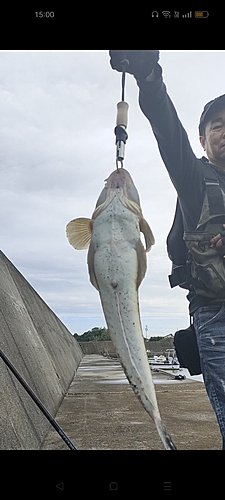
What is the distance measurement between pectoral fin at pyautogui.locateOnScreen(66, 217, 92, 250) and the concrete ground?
637mm

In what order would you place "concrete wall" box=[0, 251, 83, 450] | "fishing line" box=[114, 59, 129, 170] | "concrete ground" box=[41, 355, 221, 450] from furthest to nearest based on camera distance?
"concrete ground" box=[41, 355, 221, 450] → "concrete wall" box=[0, 251, 83, 450] → "fishing line" box=[114, 59, 129, 170]

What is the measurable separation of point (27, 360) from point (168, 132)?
207 centimetres

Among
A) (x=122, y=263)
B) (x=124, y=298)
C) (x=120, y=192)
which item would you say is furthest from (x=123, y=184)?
(x=124, y=298)

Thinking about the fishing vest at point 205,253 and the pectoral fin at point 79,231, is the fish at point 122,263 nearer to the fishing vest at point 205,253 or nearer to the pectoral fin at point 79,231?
the pectoral fin at point 79,231

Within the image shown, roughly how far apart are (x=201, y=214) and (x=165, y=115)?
0.42 m

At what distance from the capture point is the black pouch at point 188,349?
63.6 inches

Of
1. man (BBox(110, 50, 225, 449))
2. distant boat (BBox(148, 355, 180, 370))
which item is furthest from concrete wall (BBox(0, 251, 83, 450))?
man (BBox(110, 50, 225, 449))

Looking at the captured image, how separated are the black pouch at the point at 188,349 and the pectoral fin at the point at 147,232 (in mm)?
449

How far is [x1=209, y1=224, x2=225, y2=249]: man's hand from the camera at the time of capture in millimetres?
1522

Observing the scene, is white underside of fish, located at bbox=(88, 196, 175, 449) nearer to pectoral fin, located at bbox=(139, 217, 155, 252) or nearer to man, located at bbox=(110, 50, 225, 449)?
pectoral fin, located at bbox=(139, 217, 155, 252)

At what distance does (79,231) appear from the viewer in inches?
55.4
